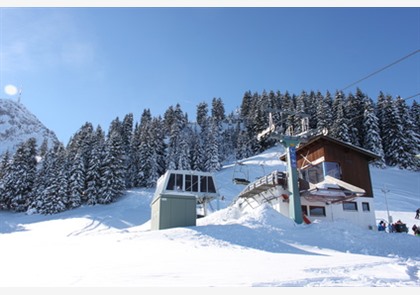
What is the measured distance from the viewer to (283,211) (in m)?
21.9

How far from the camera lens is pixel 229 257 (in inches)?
377

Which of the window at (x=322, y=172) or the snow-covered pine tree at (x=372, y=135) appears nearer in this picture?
the window at (x=322, y=172)

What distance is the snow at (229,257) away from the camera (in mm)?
6086

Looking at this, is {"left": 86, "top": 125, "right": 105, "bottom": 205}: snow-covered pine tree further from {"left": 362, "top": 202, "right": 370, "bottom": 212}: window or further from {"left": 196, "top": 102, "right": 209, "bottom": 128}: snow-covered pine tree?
{"left": 196, "top": 102, "right": 209, "bottom": 128}: snow-covered pine tree

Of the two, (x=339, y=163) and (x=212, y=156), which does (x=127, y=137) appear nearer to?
(x=212, y=156)

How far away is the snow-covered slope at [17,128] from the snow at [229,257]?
149 m

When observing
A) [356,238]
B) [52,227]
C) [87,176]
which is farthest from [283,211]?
[87,176]

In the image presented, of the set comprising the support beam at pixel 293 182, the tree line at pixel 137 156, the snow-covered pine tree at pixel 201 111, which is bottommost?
the support beam at pixel 293 182

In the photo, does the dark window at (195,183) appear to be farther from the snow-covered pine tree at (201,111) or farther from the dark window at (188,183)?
the snow-covered pine tree at (201,111)

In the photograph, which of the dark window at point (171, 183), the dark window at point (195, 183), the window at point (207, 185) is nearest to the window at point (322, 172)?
the window at point (207, 185)

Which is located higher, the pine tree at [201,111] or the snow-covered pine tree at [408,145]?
the pine tree at [201,111]

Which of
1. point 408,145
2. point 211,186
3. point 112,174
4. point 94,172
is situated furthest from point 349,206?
point 94,172

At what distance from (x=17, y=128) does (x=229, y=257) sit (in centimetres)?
18945

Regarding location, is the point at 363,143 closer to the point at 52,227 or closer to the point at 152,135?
the point at 152,135
